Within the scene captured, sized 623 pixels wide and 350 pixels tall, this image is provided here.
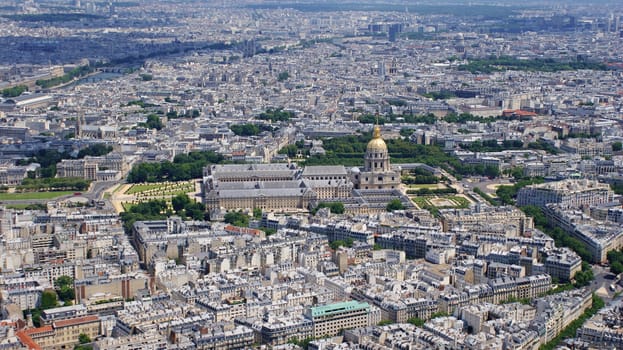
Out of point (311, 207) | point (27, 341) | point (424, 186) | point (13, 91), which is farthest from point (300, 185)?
point (13, 91)

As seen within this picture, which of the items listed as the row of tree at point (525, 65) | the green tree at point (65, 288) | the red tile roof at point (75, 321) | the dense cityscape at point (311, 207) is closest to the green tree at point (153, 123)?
the dense cityscape at point (311, 207)

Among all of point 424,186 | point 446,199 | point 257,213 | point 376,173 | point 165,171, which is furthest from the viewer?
point 165,171

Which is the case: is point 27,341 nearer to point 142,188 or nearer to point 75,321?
A: point 75,321

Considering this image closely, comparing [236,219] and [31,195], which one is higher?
[236,219]

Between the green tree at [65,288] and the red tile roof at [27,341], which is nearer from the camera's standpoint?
the red tile roof at [27,341]

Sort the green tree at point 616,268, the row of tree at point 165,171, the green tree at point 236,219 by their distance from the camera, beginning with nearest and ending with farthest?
the green tree at point 616,268 → the green tree at point 236,219 → the row of tree at point 165,171

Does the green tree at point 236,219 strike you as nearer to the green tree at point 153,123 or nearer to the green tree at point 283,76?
the green tree at point 153,123
